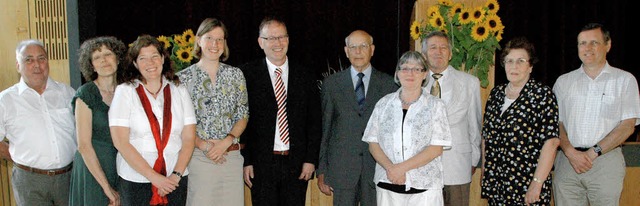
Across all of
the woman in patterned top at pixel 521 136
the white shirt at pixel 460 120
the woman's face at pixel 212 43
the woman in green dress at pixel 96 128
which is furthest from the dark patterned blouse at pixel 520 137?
the woman in green dress at pixel 96 128

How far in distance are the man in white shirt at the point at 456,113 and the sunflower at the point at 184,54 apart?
63.5 inches

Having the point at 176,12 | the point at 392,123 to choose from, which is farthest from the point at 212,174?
the point at 176,12

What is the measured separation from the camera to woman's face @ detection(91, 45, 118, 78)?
288 centimetres

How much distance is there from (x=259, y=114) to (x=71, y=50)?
178 cm

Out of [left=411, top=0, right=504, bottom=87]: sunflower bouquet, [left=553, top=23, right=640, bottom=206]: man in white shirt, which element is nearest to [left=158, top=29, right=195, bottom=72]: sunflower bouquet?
[left=411, top=0, right=504, bottom=87]: sunflower bouquet

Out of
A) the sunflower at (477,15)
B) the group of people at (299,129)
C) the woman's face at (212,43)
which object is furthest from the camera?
the sunflower at (477,15)

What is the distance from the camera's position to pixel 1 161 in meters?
4.05

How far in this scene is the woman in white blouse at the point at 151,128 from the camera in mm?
2670

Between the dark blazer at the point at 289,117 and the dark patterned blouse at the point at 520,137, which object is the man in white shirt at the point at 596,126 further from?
the dark blazer at the point at 289,117

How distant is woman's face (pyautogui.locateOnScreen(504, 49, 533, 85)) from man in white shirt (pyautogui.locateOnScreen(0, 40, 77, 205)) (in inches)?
97.8

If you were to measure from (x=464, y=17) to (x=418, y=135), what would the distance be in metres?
1.15

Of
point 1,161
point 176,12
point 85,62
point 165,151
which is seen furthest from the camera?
point 176,12

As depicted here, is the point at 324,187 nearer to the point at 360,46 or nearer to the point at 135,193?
the point at 360,46

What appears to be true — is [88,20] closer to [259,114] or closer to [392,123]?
[259,114]
